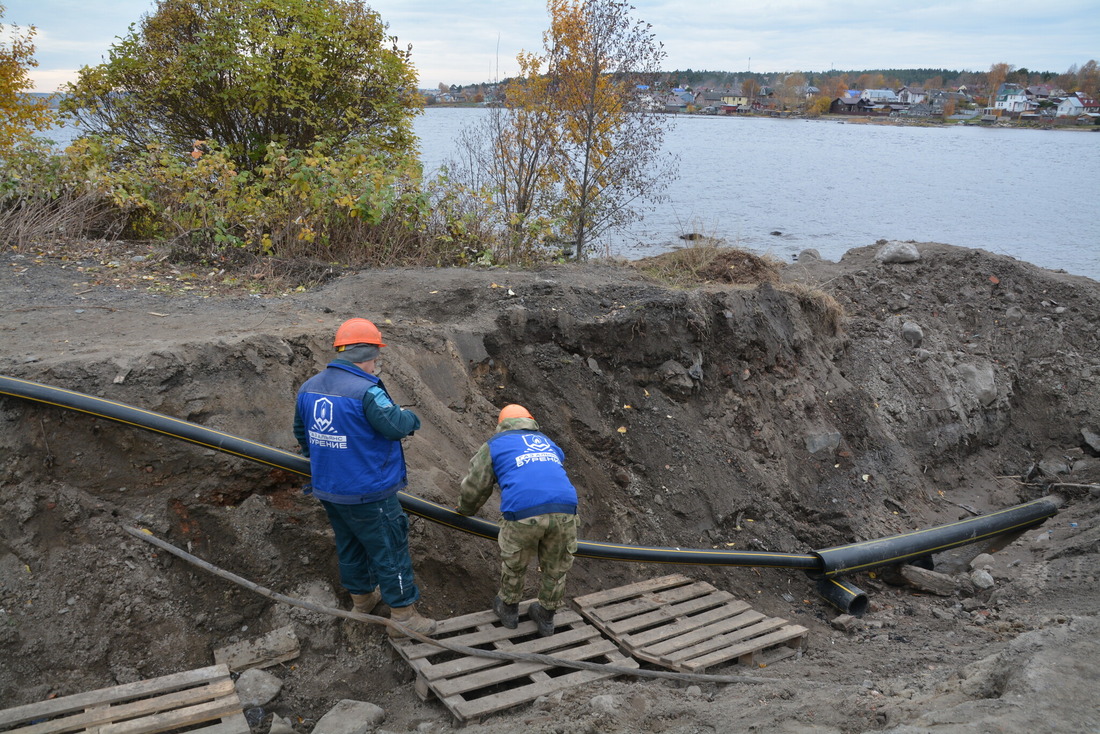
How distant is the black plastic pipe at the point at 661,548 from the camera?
4609 millimetres

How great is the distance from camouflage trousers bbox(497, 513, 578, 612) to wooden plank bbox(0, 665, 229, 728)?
1818mm

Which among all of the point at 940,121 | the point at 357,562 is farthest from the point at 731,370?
the point at 940,121

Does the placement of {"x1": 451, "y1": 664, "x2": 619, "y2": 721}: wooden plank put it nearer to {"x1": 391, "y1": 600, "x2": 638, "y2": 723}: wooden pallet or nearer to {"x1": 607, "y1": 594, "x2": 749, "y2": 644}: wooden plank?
{"x1": 391, "y1": 600, "x2": 638, "y2": 723}: wooden pallet

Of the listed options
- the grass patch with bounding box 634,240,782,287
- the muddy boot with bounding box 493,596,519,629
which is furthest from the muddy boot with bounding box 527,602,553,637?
the grass patch with bounding box 634,240,782,287

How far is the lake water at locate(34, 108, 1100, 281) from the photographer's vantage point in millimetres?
20750

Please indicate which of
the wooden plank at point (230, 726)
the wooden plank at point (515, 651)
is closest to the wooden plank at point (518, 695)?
the wooden plank at point (515, 651)

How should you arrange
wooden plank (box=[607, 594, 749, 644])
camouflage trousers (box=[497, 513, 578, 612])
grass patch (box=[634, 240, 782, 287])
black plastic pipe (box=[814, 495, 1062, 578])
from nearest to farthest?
camouflage trousers (box=[497, 513, 578, 612])
wooden plank (box=[607, 594, 749, 644])
black plastic pipe (box=[814, 495, 1062, 578])
grass patch (box=[634, 240, 782, 287])

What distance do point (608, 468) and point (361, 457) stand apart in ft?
10.5

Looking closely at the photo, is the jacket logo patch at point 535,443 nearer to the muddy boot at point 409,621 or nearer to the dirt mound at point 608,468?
the dirt mound at point 608,468

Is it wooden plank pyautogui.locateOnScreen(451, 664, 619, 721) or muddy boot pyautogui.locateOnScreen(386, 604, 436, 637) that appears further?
muddy boot pyautogui.locateOnScreen(386, 604, 436, 637)

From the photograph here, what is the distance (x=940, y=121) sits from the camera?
8650 centimetres

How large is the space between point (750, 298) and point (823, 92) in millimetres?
95769

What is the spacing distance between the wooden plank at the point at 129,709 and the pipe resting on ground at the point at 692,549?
139 cm

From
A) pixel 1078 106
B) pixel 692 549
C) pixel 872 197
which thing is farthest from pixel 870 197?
pixel 1078 106
